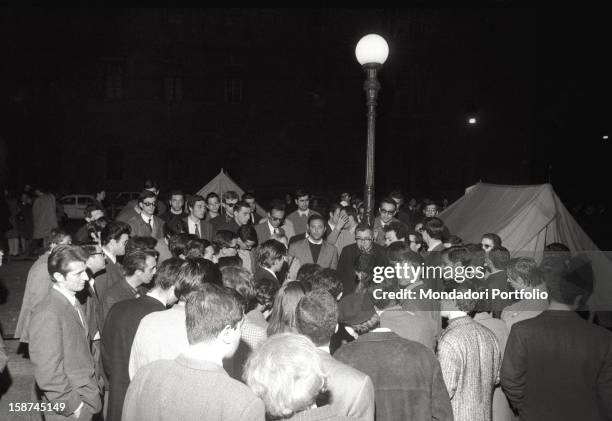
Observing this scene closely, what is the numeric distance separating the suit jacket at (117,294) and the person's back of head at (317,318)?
213 cm

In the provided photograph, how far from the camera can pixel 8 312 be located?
944cm

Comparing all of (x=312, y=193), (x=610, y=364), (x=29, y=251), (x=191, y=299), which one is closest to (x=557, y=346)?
(x=610, y=364)

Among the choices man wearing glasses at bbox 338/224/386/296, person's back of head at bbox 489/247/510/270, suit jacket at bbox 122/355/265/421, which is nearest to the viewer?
suit jacket at bbox 122/355/265/421

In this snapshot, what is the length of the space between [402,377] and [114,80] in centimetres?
3283

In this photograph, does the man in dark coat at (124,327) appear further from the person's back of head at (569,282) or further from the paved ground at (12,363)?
the person's back of head at (569,282)

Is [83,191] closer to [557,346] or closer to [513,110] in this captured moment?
[513,110]

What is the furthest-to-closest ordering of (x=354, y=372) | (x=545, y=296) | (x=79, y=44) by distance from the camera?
(x=79, y=44)
(x=545, y=296)
(x=354, y=372)

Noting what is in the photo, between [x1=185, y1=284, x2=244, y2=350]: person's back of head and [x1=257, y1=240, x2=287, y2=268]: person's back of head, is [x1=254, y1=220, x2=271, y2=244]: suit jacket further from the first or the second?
[x1=185, y1=284, x2=244, y2=350]: person's back of head

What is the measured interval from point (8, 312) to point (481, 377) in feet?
28.7

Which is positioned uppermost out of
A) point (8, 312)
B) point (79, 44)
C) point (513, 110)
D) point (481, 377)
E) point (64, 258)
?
point (79, 44)

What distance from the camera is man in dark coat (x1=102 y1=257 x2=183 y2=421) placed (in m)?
3.99

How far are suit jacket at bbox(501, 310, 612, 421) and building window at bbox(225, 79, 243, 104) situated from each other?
30.0 m

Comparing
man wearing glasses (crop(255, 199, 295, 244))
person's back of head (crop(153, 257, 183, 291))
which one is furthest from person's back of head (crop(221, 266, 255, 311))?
man wearing glasses (crop(255, 199, 295, 244))

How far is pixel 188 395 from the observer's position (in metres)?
2.30
